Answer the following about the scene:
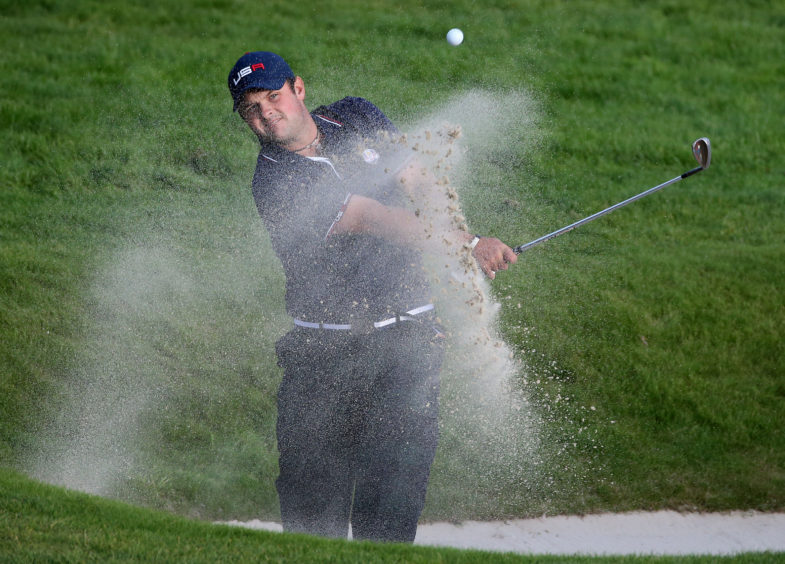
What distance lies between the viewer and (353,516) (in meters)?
4.86

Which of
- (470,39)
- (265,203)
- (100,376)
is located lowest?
(470,39)

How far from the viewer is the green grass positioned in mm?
6281

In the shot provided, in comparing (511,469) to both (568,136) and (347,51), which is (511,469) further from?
(347,51)

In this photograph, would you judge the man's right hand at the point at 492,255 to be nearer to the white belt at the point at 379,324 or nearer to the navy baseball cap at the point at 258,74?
the white belt at the point at 379,324

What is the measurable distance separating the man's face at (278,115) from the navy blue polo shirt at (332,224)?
0.21ft

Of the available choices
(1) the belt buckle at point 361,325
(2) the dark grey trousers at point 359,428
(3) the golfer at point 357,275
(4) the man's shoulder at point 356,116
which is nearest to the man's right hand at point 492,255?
(3) the golfer at point 357,275

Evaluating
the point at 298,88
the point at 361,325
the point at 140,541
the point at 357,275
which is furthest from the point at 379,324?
the point at 140,541

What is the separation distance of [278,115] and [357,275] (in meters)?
0.80

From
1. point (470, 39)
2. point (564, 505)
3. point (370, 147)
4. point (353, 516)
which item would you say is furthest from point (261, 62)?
point (470, 39)

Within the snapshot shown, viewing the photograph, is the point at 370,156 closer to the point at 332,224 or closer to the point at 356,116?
the point at 356,116

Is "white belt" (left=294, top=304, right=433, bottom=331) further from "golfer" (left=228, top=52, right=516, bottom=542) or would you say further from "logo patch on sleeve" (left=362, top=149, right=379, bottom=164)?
"logo patch on sleeve" (left=362, top=149, right=379, bottom=164)

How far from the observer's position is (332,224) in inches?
181

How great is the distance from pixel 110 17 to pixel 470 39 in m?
3.78

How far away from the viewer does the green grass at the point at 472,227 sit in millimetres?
6281
